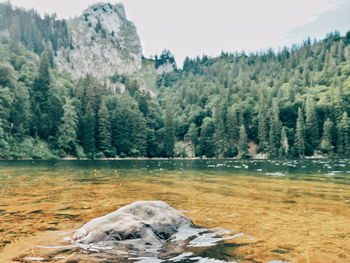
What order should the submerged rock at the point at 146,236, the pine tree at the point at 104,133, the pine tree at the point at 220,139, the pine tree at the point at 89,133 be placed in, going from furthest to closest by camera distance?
the pine tree at the point at 220,139 < the pine tree at the point at 104,133 < the pine tree at the point at 89,133 < the submerged rock at the point at 146,236

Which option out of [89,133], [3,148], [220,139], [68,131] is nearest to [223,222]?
[3,148]

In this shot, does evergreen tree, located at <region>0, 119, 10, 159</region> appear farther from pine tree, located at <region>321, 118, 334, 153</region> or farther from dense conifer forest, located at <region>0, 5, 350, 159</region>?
pine tree, located at <region>321, 118, 334, 153</region>

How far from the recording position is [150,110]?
129 metres

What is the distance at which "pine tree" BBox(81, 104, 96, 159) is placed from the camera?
91938 millimetres

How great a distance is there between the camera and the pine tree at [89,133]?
302ft

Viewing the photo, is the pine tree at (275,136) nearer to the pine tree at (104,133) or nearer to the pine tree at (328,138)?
the pine tree at (328,138)

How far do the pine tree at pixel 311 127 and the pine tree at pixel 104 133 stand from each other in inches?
3159

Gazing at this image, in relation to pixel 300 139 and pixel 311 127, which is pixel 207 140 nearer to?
pixel 300 139

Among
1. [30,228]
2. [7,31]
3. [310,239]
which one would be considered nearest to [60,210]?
[30,228]

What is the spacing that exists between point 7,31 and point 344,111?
191 metres

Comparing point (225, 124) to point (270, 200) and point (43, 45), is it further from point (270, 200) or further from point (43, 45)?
point (43, 45)

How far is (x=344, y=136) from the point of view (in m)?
107

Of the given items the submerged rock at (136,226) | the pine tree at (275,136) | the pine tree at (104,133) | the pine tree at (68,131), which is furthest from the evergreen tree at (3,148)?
the pine tree at (275,136)

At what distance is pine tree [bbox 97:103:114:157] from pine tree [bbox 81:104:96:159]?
3.49 meters
